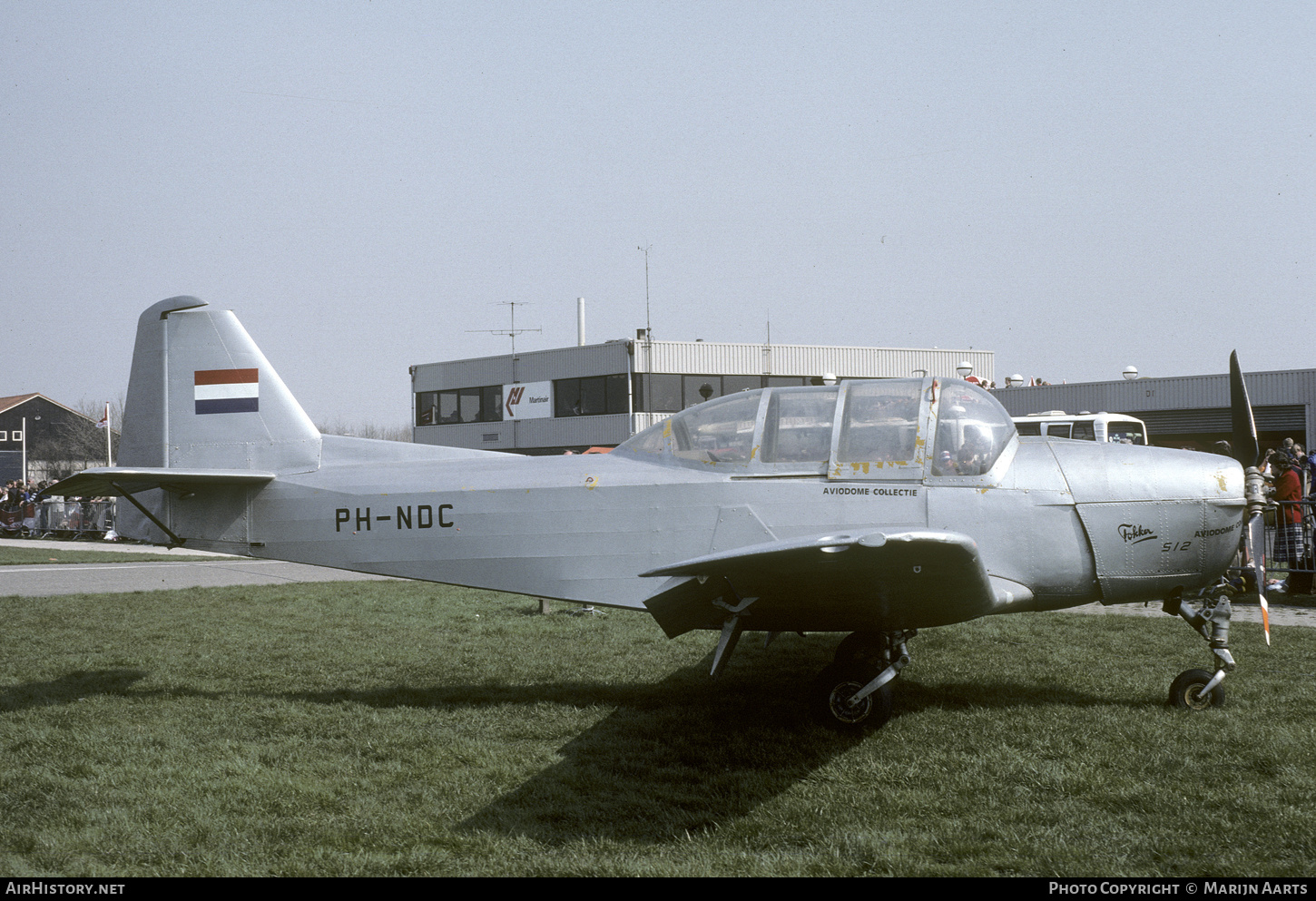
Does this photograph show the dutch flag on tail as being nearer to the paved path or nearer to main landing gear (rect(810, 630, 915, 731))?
main landing gear (rect(810, 630, 915, 731))

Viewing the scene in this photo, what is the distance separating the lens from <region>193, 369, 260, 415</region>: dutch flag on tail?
299 inches

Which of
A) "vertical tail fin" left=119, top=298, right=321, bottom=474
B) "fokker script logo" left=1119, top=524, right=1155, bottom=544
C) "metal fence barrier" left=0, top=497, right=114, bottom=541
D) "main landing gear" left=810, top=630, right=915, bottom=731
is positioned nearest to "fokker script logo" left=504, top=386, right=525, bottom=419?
"metal fence barrier" left=0, top=497, right=114, bottom=541

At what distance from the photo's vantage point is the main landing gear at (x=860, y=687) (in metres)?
5.80

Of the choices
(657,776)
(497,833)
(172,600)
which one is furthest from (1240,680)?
(172,600)

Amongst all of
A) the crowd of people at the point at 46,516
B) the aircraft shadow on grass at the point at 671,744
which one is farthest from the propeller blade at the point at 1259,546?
the crowd of people at the point at 46,516

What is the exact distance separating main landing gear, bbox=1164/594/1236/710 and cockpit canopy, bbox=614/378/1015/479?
187 centimetres

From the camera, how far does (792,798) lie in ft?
15.4

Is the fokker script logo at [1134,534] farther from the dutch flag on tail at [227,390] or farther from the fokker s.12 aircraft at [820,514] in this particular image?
the dutch flag on tail at [227,390]

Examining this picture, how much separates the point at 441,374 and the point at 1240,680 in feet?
135

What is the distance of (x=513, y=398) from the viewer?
42.1 meters

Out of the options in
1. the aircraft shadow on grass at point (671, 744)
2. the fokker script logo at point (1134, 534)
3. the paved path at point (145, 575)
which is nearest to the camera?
the aircraft shadow on grass at point (671, 744)

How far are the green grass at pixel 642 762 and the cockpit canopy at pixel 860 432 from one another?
1631 mm
